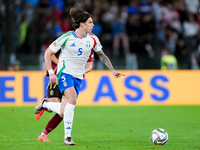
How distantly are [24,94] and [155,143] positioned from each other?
806cm

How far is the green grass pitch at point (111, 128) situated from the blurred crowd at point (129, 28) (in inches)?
176

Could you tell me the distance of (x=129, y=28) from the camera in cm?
1748

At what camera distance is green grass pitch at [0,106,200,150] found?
6586mm

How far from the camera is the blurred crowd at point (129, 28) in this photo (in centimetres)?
1670

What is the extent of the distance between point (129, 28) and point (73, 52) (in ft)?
36.4

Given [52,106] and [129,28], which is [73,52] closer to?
[52,106]

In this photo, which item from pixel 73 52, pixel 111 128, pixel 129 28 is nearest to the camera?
pixel 73 52

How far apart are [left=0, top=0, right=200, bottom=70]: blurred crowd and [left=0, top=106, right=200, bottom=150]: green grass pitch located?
448 centimetres

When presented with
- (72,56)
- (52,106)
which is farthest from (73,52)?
(52,106)

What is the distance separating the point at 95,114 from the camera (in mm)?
11539

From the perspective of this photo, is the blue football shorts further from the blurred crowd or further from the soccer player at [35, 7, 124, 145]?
the blurred crowd

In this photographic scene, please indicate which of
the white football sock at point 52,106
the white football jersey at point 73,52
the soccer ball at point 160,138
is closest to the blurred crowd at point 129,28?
the white football sock at point 52,106

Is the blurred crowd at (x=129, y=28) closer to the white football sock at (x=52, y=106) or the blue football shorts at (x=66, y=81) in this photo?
the white football sock at (x=52, y=106)

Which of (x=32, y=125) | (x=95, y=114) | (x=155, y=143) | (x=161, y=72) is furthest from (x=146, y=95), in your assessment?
(x=155, y=143)
